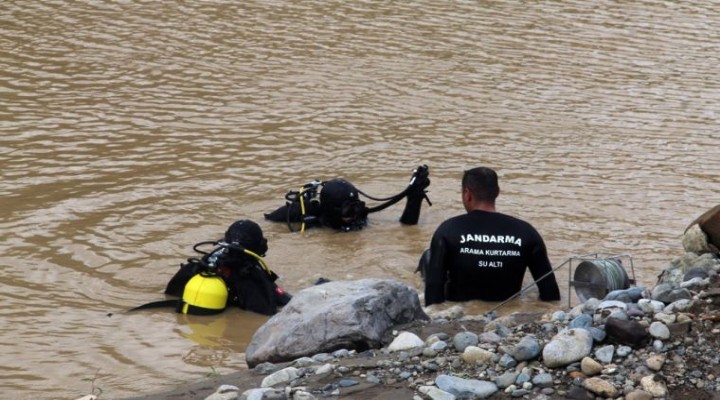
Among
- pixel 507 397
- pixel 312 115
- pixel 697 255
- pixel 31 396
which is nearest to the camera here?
pixel 507 397

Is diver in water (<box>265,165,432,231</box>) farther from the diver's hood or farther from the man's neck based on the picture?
the man's neck

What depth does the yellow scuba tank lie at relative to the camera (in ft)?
28.1

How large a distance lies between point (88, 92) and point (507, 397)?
34.7 ft

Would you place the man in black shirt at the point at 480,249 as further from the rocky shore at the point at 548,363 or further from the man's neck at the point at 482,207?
the rocky shore at the point at 548,363

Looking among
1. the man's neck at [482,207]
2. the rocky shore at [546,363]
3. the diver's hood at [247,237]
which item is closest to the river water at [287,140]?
the diver's hood at [247,237]

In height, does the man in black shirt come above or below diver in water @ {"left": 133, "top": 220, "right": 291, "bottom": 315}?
above

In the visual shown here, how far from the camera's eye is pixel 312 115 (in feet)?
47.3

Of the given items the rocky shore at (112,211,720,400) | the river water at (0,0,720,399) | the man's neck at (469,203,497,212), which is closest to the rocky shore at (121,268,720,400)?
the rocky shore at (112,211,720,400)

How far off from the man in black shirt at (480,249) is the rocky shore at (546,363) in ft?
4.46

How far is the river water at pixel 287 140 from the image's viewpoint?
28.9ft

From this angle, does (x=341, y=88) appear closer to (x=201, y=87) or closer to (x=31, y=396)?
(x=201, y=87)

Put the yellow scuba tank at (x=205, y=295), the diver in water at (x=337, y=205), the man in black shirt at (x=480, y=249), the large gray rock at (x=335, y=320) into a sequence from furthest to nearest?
the diver in water at (x=337, y=205) < the yellow scuba tank at (x=205, y=295) < the man in black shirt at (x=480, y=249) < the large gray rock at (x=335, y=320)

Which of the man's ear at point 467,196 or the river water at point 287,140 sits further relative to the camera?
the river water at point 287,140

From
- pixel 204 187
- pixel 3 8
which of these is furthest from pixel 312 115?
pixel 3 8
